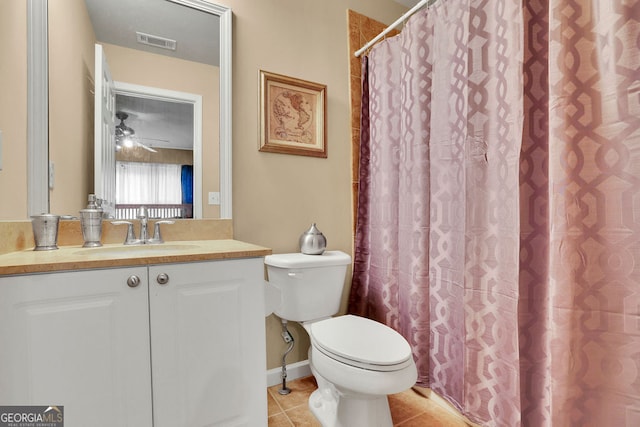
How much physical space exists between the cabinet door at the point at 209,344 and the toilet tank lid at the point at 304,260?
1.23 feet

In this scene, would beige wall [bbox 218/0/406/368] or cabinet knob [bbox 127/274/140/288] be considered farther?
beige wall [bbox 218/0/406/368]

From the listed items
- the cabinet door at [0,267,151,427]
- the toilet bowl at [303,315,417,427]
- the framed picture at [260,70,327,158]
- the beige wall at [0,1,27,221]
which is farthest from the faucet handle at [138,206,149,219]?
the toilet bowl at [303,315,417,427]

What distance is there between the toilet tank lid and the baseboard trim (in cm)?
64

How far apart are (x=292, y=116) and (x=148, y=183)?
0.84 metres

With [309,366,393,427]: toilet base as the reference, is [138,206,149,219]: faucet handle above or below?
above

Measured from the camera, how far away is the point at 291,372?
1.71 metres

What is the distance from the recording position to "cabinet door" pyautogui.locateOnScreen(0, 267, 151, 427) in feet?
2.59

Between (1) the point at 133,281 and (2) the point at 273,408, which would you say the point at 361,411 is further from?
(1) the point at 133,281

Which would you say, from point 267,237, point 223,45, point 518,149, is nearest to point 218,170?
point 267,237

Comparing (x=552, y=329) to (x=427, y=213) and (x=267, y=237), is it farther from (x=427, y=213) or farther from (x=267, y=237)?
(x=267, y=237)

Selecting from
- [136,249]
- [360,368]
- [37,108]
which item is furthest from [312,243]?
[37,108]

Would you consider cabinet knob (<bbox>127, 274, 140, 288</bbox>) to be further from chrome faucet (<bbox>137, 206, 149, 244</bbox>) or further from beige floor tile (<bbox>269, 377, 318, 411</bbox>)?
beige floor tile (<bbox>269, 377, 318, 411</bbox>)

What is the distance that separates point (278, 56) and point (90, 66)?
0.90 meters

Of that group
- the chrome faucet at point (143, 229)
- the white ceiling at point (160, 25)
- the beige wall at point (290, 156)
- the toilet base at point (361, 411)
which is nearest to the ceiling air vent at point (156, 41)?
the white ceiling at point (160, 25)
